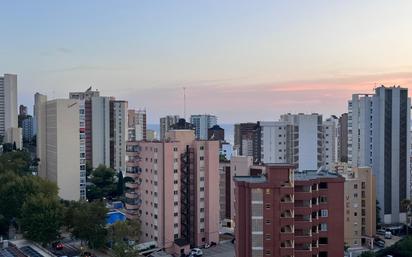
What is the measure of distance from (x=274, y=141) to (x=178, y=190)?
37.4ft

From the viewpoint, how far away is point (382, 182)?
26.7 m

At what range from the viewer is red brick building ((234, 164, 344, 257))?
13.1 meters

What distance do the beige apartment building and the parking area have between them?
538 centimetres

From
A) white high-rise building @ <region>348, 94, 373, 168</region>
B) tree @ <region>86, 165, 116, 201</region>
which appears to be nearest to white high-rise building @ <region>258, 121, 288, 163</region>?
white high-rise building @ <region>348, 94, 373, 168</region>

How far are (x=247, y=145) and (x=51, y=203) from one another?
81.3 feet

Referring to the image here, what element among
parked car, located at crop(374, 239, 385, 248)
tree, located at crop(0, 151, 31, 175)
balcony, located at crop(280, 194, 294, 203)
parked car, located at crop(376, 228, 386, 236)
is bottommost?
parked car, located at crop(374, 239, 385, 248)

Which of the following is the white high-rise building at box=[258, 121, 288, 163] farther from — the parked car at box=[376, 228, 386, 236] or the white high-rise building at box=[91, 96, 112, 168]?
the white high-rise building at box=[91, 96, 112, 168]

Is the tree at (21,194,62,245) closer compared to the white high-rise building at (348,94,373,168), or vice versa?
the tree at (21,194,62,245)

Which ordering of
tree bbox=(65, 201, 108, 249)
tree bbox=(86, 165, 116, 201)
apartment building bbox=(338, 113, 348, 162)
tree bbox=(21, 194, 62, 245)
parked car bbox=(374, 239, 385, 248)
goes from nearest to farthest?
tree bbox=(65, 201, 108, 249) → tree bbox=(21, 194, 62, 245) → parked car bbox=(374, 239, 385, 248) → tree bbox=(86, 165, 116, 201) → apartment building bbox=(338, 113, 348, 162)

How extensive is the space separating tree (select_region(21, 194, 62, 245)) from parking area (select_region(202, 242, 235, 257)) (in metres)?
5.89

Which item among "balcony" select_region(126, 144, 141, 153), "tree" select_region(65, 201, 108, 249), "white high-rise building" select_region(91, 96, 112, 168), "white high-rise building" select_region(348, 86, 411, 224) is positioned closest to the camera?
"tree" select_region(65, 201, 108, 249)

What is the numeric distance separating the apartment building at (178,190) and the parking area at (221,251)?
47cm

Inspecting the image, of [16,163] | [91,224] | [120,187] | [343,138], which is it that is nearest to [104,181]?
[120,187]

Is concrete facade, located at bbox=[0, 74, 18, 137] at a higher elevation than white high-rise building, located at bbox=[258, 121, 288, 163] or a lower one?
higher
